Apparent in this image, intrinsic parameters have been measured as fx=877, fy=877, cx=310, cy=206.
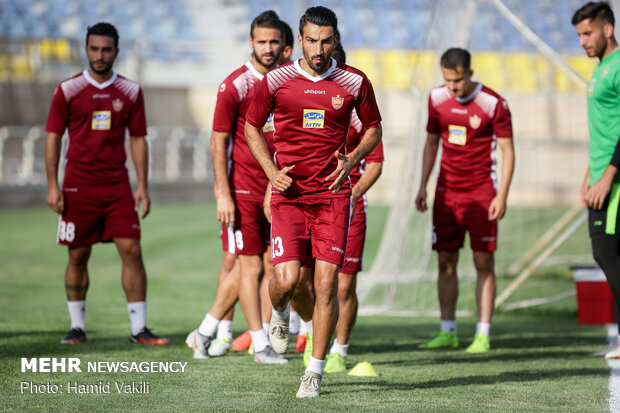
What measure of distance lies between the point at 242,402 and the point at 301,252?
0.87 m

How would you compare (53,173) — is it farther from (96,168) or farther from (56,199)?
(96,168)

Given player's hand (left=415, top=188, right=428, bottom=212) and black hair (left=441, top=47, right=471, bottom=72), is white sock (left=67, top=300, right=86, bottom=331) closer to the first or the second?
player's hand (left=415, top=188, right=428, bottom=212)

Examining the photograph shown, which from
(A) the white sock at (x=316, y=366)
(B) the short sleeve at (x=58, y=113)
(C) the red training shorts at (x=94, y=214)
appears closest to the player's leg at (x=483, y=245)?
(A) the white sock at (x=316, y=366)

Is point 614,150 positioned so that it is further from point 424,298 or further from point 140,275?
point 424,298

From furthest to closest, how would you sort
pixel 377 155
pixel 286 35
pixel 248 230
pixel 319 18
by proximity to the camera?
pixel 286 35, pixel 248 230, pixel 377 155, pixel 319 18

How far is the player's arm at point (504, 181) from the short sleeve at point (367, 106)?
202 centimetres

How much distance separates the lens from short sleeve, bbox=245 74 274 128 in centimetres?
475

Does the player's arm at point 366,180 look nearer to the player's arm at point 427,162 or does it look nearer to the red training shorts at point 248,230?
the red training shorts at point 248,230

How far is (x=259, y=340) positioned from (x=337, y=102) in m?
1.91

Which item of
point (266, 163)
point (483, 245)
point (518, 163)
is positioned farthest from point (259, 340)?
point (518, 163)

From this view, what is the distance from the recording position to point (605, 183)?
18.4 feet

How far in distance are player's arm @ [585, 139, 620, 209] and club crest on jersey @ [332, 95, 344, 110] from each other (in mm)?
1949

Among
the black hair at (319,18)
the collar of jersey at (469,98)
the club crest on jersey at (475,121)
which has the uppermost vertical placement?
the black hair at (319,18)

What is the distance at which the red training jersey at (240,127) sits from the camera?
5.85m
